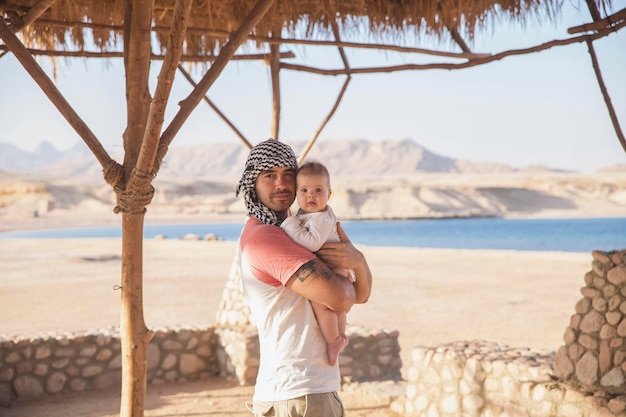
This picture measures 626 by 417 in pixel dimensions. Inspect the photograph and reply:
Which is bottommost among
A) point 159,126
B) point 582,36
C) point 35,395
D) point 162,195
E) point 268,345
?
point 35,395

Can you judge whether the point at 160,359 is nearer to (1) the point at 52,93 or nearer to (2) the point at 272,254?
(1) the point at 52,93

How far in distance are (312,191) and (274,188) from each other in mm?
134

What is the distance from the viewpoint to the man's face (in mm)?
2326

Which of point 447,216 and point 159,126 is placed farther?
point 447,216

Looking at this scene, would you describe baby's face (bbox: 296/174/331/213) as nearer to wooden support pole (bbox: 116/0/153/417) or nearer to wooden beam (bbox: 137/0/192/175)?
wooden beam (bbox: 137/0/192/175)

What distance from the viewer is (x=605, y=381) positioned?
3.87m

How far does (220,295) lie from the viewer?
12898 millimetres

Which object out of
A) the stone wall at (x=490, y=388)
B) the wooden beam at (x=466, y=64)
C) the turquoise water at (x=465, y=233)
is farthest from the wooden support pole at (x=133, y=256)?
the turquoise water at (x=465, y=233)

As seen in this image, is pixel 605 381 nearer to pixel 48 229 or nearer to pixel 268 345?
pixel 268 345

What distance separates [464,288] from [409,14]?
936 centimetres

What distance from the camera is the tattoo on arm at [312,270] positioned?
2076 mm

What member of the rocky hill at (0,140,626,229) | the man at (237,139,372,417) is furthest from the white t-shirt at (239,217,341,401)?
the rocky hill at (0,140,626,229)

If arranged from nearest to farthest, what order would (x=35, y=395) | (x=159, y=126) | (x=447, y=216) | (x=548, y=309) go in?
(x=159, y=126), (x=35, y=395), (x=548, y=309), (x=447, y=216)

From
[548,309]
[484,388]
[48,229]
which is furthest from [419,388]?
[48,229]
